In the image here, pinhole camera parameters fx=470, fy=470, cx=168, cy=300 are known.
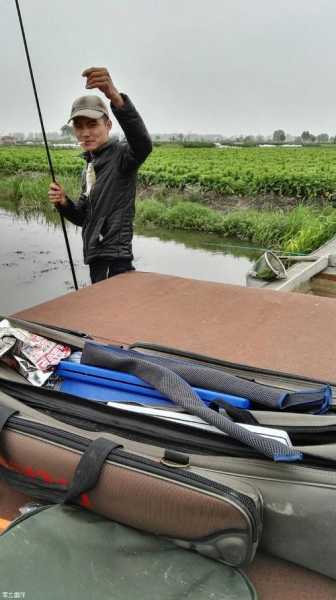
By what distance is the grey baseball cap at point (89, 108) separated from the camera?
1.95 metres

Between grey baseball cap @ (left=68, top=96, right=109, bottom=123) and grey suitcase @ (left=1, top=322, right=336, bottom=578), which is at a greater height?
grey baseball cap @ (left=68, top=96, right=109, bottom=123)

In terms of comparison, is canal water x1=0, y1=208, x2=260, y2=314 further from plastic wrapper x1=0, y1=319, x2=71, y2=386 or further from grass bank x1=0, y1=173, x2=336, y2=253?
plastic wrapper x1=0, y1=319, x2=71, y2=386

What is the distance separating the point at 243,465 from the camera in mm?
738

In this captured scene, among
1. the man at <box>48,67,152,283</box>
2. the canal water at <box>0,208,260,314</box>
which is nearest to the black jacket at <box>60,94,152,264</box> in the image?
the man at <box>48,67,152,283</box>

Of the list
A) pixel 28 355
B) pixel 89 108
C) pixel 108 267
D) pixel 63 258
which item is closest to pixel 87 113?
pixel 89 108

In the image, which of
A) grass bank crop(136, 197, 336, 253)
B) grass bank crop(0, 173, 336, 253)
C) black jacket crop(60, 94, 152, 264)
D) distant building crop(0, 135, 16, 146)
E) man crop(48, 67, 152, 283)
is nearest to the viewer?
man crop(48, 67, 152, 283)

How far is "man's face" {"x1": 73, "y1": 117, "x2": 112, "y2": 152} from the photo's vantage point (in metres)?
2.03

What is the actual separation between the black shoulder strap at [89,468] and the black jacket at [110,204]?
148cm

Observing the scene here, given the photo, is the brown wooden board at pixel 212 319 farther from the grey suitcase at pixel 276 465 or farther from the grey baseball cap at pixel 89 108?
the grey baseball cap at pixel 89 108

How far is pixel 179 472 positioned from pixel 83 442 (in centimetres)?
19

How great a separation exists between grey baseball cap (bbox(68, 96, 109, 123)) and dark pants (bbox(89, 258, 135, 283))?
671 millimetres

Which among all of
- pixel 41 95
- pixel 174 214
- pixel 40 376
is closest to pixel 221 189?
pixel 174 214

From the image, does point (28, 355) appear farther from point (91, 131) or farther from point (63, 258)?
point (63, 258)

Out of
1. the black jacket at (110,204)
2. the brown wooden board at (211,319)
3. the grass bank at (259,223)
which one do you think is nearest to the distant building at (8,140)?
the black jacket at (110,204)
